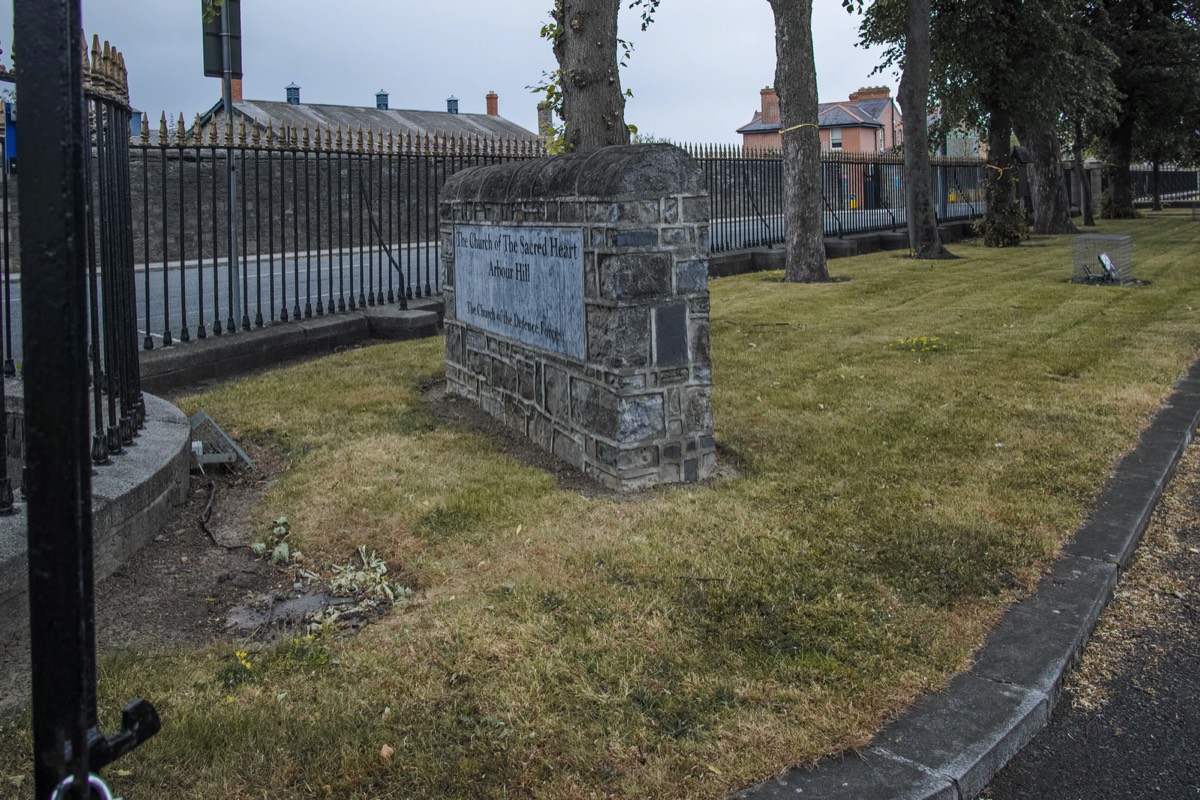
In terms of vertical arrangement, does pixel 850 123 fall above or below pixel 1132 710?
above

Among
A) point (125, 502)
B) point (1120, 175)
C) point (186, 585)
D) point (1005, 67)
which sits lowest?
point (186, 585)

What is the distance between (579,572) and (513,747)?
1.39 metres

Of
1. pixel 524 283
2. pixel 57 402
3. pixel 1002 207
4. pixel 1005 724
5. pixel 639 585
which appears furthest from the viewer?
pixel 1002 207

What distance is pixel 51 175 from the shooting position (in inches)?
58.4

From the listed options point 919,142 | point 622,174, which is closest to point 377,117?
point 919,142

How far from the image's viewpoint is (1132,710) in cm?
356

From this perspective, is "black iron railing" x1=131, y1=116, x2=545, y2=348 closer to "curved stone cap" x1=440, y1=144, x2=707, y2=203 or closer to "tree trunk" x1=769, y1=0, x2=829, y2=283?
"curved stone cap" x1=440, y1=144, x2=707, y2=203

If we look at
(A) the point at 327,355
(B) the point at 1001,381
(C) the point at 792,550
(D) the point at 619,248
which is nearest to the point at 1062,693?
(C) the point at 792,550

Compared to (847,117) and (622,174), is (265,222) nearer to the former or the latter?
(622,174)

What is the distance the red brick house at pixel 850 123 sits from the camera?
243 feet

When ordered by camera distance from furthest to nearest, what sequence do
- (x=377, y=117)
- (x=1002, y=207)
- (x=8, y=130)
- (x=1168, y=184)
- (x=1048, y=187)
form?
(x=1168, y=184), (x=377, y=117), (x=1048, y=187), (x=1002, y=207), (x=8, y=130)

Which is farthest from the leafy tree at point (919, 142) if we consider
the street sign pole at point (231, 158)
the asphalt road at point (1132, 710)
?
the asphalt road at point (1132, 710)

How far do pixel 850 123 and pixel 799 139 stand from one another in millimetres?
62274

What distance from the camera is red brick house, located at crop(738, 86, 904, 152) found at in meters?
74.2
